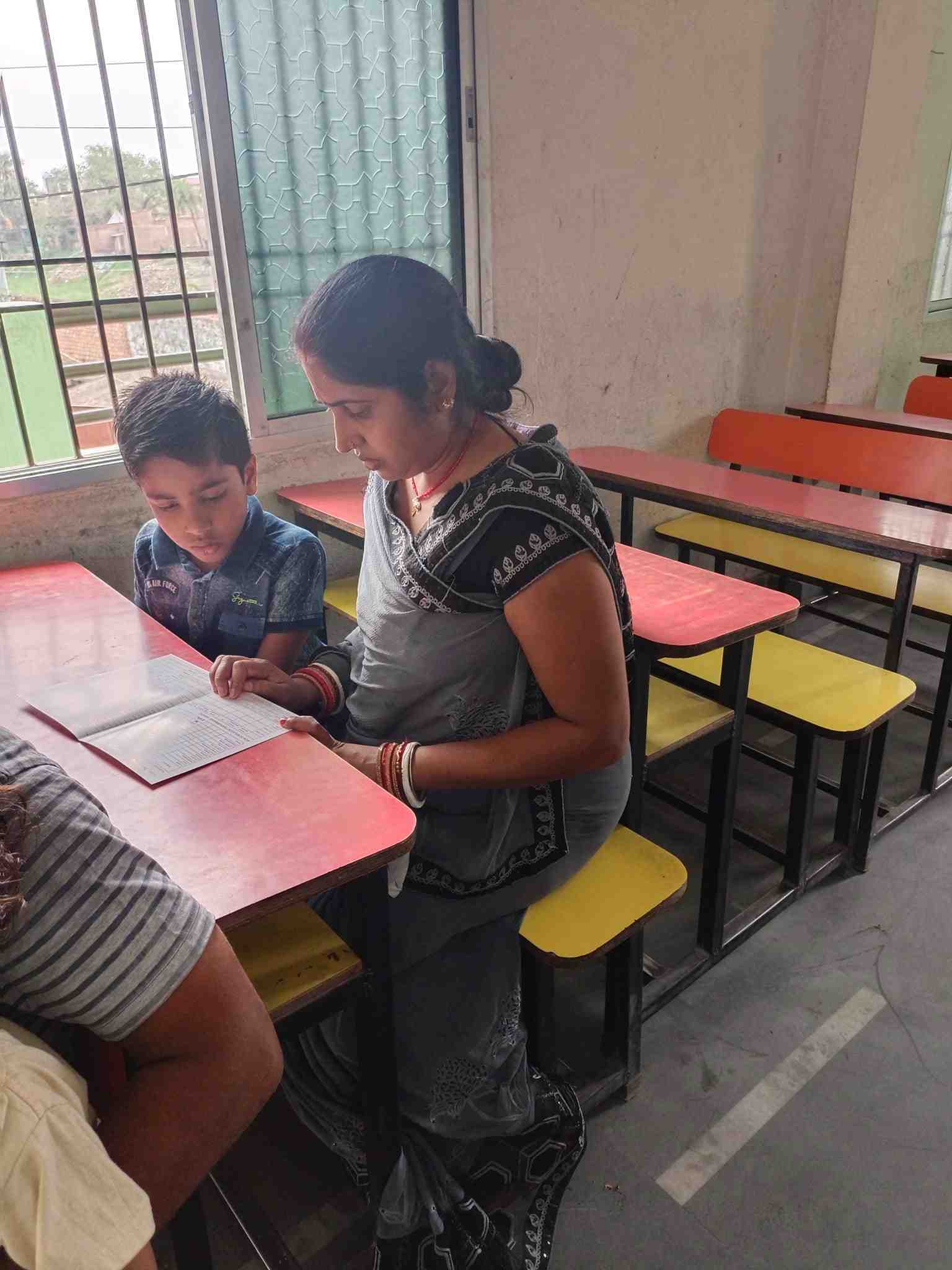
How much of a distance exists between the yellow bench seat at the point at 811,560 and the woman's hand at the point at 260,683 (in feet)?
4.74

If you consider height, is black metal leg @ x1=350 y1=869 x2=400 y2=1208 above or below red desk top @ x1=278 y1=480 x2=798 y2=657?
below

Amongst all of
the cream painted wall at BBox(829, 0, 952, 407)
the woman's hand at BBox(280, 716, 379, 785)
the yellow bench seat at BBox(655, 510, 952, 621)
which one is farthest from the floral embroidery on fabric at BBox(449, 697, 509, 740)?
the cream painted wall at BBox(829, 0, 952, 407)

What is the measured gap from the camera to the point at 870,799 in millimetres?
2119

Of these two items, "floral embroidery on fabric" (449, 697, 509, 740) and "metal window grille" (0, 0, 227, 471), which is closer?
"floral embroidery on fabric" (449, 697, 509, 740)

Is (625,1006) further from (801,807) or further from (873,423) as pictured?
(873,423)

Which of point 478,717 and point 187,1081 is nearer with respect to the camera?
point 187,1081

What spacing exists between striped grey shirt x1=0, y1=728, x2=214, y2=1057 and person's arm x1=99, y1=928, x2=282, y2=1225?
24mm

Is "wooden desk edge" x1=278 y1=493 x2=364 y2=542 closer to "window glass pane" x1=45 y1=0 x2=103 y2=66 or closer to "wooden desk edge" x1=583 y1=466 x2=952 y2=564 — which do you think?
"wooden desk edge" x1=583 y1=466 x2=952 y2=564

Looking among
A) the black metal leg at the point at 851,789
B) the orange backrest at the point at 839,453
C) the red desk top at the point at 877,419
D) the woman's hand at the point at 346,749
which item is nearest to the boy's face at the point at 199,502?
the woman's hand at the point at 346,749

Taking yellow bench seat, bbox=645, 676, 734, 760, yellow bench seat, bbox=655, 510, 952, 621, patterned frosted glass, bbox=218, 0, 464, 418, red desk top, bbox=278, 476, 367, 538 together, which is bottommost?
yellow bench seat, bbox=655, 510, 952, 621

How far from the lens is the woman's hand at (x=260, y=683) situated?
1320 millimetres

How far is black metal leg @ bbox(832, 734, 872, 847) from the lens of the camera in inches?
81.1

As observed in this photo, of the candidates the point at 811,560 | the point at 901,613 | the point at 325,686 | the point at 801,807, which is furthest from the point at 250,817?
the point at 811,560

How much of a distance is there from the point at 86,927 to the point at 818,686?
5.69 ft
